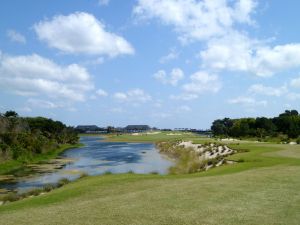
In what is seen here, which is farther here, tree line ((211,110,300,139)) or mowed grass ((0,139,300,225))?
tree line ((211,110,300,139))

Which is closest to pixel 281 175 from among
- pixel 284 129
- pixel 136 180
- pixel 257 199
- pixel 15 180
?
pixel 257 199

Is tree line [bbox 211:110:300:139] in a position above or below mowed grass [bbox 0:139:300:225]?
above

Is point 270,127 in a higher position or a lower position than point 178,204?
higher

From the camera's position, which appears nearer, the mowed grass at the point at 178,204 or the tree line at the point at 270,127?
the mowed grass at the point at 178,204

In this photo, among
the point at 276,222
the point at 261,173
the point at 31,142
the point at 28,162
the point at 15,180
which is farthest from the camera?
the point at 31,142

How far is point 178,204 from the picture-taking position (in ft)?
64.8

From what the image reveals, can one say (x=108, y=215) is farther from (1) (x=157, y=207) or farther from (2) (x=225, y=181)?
(2) (x=225, y=181)

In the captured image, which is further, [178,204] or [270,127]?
[270,127]

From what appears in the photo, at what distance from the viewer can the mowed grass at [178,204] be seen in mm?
17156

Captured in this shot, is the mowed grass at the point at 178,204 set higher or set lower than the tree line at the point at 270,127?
lower

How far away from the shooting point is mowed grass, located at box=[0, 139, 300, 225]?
17156 mm

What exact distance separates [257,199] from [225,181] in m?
5.99

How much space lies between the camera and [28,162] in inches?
3214

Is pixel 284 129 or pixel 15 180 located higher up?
pixel 284 129
